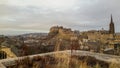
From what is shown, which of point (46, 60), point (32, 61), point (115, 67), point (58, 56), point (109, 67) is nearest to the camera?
point (115, 67)

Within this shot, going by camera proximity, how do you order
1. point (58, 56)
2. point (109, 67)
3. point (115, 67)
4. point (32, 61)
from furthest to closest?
point (58, 56)
point (32, 61)
point (109, 67)
point (115, 67)

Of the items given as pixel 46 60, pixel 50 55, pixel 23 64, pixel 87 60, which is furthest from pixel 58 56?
pixel 23 64

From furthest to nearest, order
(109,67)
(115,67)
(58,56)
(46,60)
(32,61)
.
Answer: (58,56)
(46,60)
(32,61)
(109,67)
(115,67)

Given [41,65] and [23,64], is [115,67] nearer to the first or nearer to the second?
[41,65]

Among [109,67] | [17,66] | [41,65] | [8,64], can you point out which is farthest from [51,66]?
[109,67]

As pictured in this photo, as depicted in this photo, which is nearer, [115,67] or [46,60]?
[115,67]

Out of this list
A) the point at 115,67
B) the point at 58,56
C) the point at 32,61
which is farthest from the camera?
the point at 58,56

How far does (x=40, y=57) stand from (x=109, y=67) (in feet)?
6.20

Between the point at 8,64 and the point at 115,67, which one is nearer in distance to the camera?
the point at 115,67

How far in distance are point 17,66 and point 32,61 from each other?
17.3 inches

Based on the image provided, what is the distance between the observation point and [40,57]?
4.57 m

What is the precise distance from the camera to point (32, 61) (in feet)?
13.5

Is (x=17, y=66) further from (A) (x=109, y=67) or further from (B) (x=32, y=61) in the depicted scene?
(A) (x=109, y=67)

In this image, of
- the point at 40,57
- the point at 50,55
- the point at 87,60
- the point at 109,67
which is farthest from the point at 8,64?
the point at 109,67
